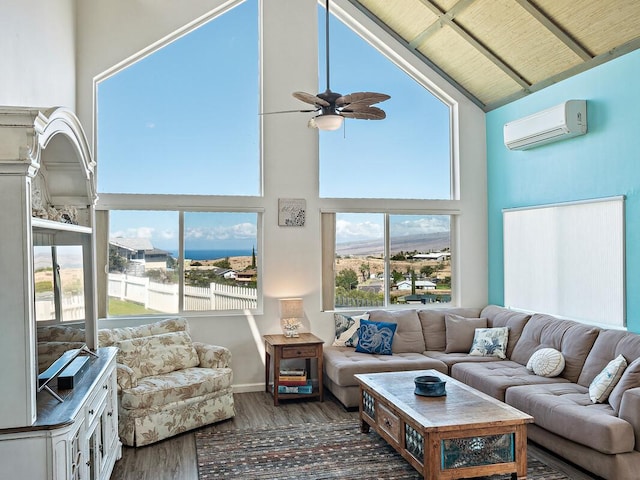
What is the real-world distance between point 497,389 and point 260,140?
3.60m

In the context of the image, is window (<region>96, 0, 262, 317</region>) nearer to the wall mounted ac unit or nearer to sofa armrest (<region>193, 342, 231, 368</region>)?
sofa armrest (<region>193, 342, 231, 368</region>)

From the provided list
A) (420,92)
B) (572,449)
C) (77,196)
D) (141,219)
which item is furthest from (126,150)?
(572,449)

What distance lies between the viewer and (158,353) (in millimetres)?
5078

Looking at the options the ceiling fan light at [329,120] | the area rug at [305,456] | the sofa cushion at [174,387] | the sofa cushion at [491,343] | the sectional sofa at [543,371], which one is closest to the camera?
the sectional sofa at [543,371]

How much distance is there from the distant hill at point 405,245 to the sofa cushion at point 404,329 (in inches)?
29.4

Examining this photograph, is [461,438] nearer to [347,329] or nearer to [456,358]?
[456,358]

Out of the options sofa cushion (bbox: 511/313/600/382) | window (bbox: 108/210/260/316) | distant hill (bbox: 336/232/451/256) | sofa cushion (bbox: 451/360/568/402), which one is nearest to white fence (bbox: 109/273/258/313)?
window (bbox: 108/210/260/316)

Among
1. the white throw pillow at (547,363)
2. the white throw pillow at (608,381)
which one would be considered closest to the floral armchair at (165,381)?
the white throw pillow at (547,363)

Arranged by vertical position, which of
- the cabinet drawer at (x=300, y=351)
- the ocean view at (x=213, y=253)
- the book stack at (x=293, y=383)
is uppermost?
the ocean view at (x=213, y=253)

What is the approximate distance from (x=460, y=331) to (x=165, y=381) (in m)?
3.27

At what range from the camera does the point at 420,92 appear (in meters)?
6.85

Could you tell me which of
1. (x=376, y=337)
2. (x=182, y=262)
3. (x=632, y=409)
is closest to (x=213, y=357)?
(x=182, y=262)

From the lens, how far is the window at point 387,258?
21.5 ft

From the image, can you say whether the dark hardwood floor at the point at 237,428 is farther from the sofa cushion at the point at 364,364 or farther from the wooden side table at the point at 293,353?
the sofa cushion at the point at 364,364
